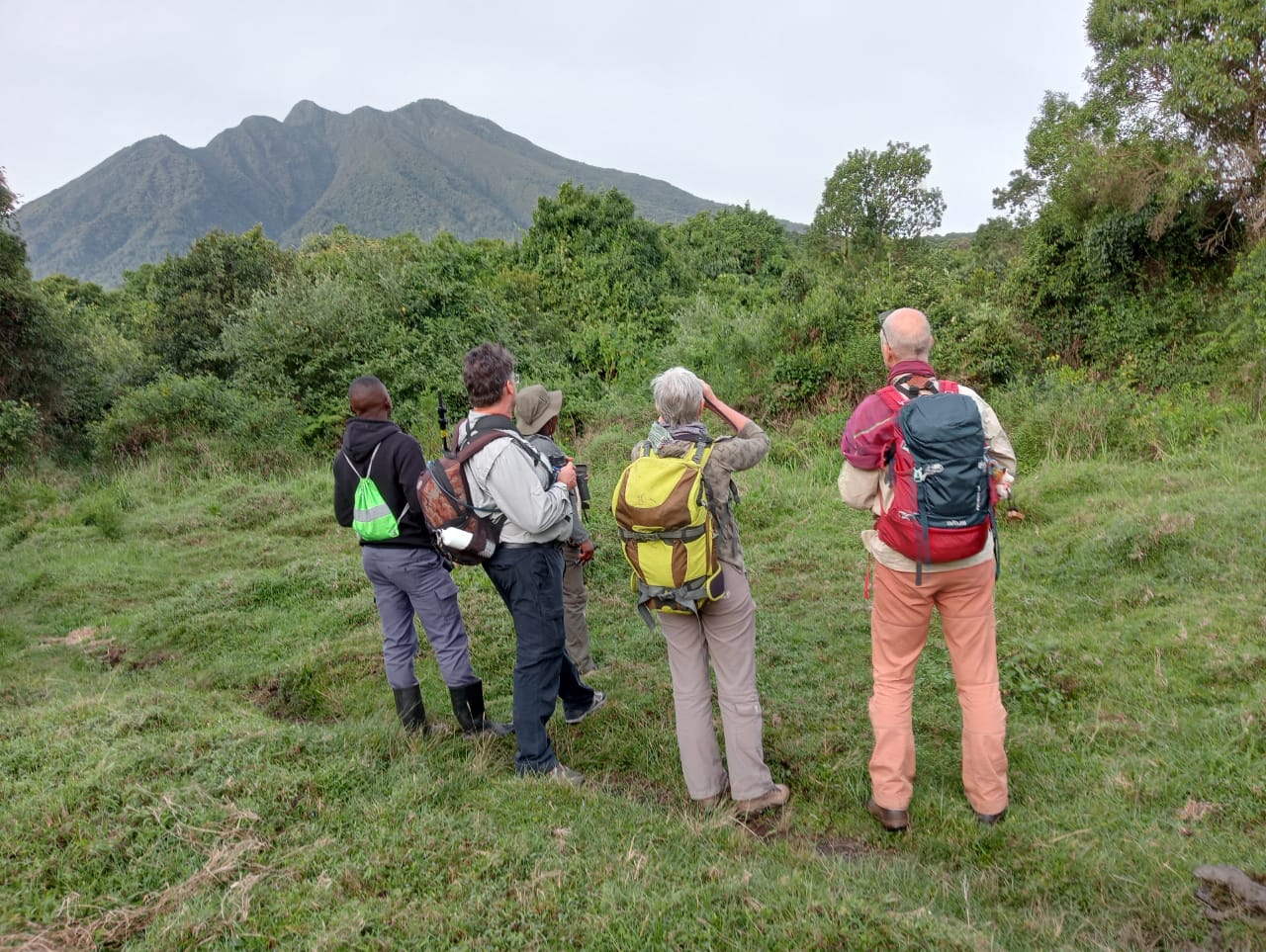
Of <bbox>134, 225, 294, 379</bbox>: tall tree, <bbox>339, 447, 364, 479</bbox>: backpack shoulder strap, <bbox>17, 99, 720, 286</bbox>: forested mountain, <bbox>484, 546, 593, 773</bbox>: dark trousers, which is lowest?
<bbox>484, 546, 593, 773</bbox>: dark trousers

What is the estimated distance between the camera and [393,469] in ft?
12.2

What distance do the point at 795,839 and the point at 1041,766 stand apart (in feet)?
4.06

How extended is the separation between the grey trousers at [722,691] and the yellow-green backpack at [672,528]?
6.3 inches

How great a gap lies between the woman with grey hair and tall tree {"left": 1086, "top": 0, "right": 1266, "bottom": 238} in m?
13.9

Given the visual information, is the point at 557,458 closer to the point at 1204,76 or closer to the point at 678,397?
the point at 678,397

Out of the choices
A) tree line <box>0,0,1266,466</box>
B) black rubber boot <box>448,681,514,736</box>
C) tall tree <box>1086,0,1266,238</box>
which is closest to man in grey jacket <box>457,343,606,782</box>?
black rubber boot <box>448,681,514,736</box>

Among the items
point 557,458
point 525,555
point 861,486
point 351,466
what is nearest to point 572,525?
point 525,555

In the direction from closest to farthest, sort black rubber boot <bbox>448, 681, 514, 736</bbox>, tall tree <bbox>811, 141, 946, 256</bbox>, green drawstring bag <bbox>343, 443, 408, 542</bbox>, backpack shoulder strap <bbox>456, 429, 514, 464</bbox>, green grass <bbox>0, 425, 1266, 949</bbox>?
green grass <bbox>0, 425, 1266, 949</bbox>
backpack shoulder strap <bbox>456, 429, 514, 464</bbox>
green drawstring bag <bbox>343, 443, 408, 542</bbox>
black rubber boot <bbox>448, 681, 514, 736</bbox>
tall tree <bbox>811, 141, 946, 256</bbox>

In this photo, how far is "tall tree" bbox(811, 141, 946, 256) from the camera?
104ft

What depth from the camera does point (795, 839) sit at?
2.96 metres

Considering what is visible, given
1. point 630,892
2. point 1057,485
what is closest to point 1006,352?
point 1057,485

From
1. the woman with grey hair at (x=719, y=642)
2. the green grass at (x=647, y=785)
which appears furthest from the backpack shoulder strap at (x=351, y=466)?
the woman with grey hair at (x=719, y=642)

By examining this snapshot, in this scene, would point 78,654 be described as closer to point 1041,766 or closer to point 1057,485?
point 1041,766

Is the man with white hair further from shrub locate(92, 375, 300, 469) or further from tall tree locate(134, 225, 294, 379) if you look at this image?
tall tree locate(134, 225, 294, 379)
